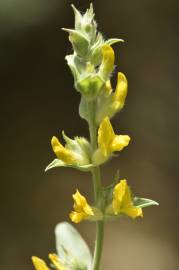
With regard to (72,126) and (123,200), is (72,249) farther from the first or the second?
(72,126)

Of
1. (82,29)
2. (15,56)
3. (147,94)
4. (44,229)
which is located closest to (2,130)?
(15,56)

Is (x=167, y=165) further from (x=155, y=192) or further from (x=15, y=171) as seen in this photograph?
(x=15, y=171)

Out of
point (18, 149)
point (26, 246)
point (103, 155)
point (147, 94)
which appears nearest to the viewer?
point (103, 155)

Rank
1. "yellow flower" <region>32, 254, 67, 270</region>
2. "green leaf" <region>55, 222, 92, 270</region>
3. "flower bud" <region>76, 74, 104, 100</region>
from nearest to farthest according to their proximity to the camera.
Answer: "flower bud" <region>76, 74, 104, 100</region> → "yellow flower" <region>32, 254, 67, 270</region> → "green leaf" <region>55, 222, 92, 270</region>

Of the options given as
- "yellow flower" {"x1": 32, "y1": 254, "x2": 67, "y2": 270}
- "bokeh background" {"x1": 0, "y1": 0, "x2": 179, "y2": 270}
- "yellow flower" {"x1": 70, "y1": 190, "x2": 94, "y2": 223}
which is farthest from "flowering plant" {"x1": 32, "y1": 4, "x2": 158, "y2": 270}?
"bokeh background" {"x1": 0, "y1": 0, "x2": 179, "y2": 270}

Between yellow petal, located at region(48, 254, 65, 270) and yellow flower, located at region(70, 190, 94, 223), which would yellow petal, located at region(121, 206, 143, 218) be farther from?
yellow petal, located at region(48, 254, 65, 270)

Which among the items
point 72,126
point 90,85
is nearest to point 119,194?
point 90,85
